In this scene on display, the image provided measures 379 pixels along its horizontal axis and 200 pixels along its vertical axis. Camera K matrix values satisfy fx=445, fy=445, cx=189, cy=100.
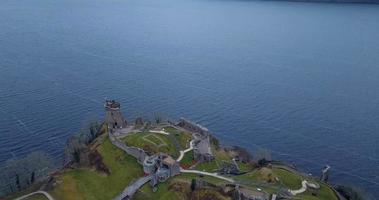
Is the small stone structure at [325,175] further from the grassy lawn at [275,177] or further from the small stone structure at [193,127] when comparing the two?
the small stone structure at [193,127]

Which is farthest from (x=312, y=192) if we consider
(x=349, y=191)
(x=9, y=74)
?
(x=9, y=74)

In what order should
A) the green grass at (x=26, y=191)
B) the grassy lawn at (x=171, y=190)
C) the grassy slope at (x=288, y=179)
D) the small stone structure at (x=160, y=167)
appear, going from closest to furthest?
the grassy lawn at (x=171, y=190), the small stone structure at (x=160, y=167), the grassy slope at (x=288, y=179), the green grass at (x=26, y=191)

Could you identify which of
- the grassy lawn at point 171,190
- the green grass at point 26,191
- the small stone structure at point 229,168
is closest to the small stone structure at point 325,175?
the small stone structure at point 229,168

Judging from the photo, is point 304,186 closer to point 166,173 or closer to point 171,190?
point 171,190

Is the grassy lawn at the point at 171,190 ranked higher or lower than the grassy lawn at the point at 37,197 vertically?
higher

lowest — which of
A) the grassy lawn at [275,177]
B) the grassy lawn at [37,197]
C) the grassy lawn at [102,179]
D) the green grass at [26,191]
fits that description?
the green grass at [26,191]

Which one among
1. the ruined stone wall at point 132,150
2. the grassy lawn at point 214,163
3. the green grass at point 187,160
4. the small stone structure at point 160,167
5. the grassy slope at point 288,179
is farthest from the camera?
the ruined stone wall at point 132,150

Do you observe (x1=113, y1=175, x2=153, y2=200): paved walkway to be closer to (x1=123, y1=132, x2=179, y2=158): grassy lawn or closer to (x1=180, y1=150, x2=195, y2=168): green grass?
(x1=180, y1=150, x2=195, y2=168): green grass

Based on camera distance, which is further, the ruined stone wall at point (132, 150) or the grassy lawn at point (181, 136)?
the grassy lawn at point (181, 136)
